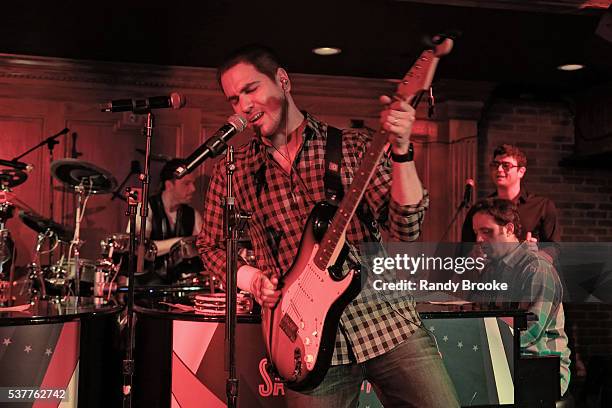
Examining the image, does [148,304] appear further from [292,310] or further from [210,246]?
[292,310]

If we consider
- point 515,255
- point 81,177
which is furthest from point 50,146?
point 515,255

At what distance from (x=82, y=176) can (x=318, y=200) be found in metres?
3.92

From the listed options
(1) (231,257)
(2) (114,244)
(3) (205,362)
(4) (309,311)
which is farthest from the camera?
(2) (114,244)

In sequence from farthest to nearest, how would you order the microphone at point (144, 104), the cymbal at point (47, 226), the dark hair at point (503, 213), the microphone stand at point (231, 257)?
the cymbal at point (47, 226) < the dark hair at point (503, 213) < the microphone at point (144, 104) < the microphone stand at point (231, 257)

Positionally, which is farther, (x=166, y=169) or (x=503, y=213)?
(x=166, y=169)

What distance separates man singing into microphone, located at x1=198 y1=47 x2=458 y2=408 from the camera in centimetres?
185

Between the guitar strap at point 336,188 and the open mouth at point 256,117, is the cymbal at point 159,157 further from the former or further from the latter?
the guitar strap at point 336,188

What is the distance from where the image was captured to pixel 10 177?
5.14m

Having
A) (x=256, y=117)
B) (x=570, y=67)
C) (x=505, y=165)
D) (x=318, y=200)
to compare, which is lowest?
(x=318, y=200)

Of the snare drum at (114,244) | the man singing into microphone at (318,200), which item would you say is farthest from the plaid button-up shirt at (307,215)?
the snare drum at (114,244)

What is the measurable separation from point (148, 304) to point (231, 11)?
2407mm

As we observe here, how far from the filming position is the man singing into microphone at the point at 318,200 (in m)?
1.85

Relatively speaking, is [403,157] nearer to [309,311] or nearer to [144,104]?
[309,311]

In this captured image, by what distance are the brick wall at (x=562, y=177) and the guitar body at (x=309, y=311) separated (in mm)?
5471
